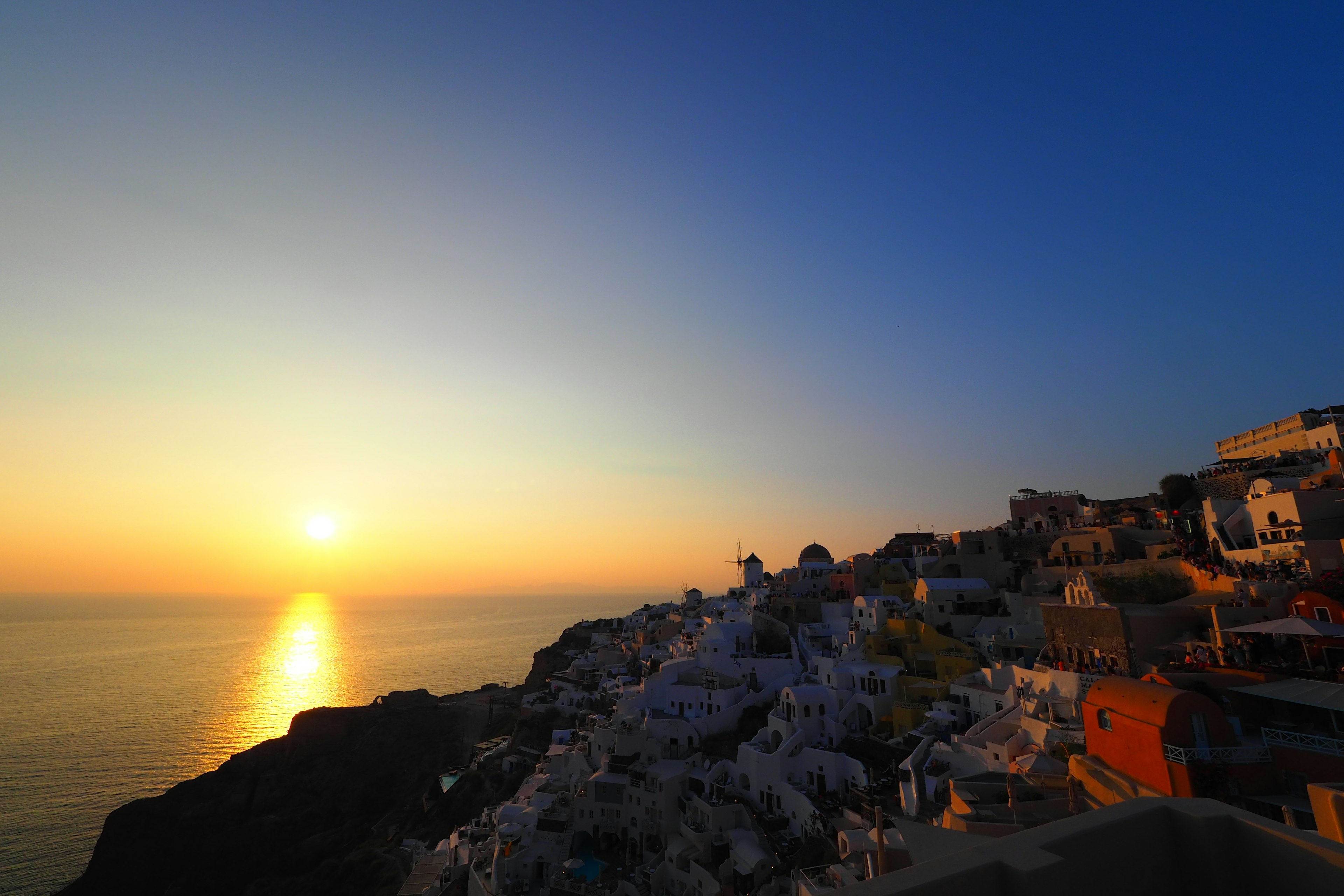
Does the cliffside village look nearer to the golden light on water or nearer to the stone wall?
the stone wall

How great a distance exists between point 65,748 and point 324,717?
31806 millimetres

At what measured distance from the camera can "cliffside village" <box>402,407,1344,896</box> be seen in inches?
135

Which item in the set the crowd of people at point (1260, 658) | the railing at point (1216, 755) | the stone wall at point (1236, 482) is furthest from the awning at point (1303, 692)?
the stone wall at point (1236, 482)

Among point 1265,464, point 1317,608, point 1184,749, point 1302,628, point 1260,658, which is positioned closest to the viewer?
point 1184,749

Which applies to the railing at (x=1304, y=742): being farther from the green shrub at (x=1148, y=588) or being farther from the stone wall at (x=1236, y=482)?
the stone wall at (x=1236, y=482)

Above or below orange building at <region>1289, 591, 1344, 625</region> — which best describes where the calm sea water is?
below

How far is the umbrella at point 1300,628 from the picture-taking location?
1650 cm

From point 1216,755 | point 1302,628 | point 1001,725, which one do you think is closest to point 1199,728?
point 1216,755

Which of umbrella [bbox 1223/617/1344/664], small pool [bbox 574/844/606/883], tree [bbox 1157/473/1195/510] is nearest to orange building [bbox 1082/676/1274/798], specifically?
umbrella [bbox 1223/617/1344/664]

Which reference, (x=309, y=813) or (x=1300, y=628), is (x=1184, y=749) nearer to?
(x=1300, y=628)

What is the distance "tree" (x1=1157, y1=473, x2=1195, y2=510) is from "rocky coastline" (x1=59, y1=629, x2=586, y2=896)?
48.4 meters

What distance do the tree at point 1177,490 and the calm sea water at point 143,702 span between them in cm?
7802

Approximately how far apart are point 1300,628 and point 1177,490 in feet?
84.6

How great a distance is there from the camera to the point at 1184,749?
1334 centimetres
